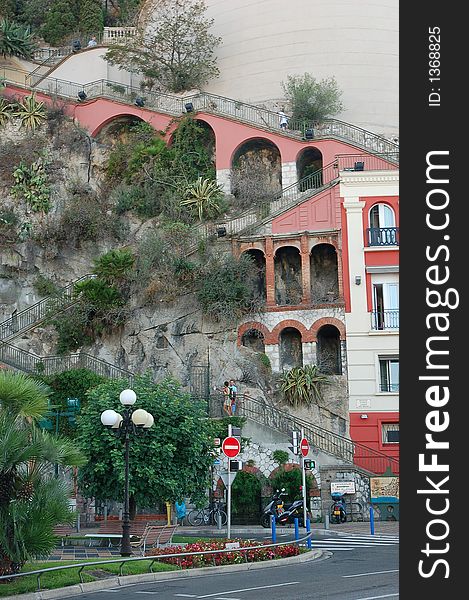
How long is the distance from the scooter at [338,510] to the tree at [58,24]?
33167 millimetres

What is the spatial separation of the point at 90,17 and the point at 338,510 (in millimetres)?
33878

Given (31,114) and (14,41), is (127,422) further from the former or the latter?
(14,41)

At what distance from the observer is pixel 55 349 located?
3722cm

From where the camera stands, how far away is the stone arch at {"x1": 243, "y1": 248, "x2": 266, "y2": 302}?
39094 mm

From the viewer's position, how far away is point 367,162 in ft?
131

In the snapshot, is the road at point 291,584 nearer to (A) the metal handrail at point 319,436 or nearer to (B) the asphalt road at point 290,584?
(B) the asphalt road at point 290,584

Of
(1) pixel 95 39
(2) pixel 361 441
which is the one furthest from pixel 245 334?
(1) pixel 95 39

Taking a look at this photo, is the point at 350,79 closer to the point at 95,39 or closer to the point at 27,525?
the point at 95,39

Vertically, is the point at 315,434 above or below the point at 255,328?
below

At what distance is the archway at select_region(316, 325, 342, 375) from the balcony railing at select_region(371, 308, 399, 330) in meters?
1.71

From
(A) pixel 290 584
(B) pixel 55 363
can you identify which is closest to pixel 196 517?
(B) pixel 55 363

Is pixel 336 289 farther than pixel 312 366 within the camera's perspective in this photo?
Yes

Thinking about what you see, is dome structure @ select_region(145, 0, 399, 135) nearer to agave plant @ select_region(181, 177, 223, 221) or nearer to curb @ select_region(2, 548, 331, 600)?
agave plant @ select_region(181, 177, 223, 221)

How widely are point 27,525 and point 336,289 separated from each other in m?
25.1
